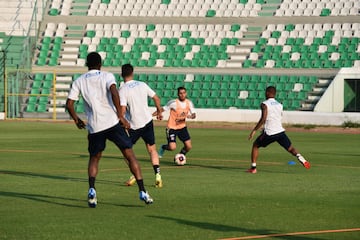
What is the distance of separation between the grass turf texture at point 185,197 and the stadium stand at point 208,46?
2384cm

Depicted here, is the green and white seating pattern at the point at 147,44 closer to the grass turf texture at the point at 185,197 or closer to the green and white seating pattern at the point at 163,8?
the green and white seating pattern at the point at 163,8

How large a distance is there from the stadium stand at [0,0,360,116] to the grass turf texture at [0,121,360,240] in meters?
23.8

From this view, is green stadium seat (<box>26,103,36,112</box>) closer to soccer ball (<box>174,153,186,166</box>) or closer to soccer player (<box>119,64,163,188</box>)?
soccer ball (<box>174,153,186,166</box>)

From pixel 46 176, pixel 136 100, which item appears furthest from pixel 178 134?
pixel 136 100

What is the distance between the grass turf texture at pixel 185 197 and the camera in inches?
448

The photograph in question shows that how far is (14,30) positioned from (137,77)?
31.6 feet

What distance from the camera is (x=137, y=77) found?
54.0 m

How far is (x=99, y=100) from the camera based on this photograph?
44.5 ft

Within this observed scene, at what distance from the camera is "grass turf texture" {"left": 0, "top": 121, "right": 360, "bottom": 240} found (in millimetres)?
11383

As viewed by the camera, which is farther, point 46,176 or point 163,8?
point 163,8

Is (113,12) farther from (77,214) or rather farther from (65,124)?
(77,214)

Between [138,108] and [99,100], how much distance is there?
3670 millimetres

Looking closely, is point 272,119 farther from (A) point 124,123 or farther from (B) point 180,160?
(A) point 124,123

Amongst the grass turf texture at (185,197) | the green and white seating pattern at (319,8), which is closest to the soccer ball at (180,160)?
the grass turf texture at (185,197)
